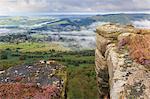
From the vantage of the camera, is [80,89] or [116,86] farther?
[80,89]

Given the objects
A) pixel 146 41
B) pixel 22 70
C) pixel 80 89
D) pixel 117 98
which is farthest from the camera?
pixel 80 89

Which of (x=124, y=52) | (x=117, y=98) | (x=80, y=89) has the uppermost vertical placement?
(x=124, y=52)

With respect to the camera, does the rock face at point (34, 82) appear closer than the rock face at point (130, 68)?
No

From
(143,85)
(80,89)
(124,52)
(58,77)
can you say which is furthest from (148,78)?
(80,89)

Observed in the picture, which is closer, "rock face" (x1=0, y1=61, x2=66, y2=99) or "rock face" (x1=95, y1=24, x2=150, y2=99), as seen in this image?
"rock face" (x1=95, y1=24, x2=150, y2=99)

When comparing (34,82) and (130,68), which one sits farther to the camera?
(130,68)

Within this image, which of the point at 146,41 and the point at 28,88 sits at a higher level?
the point at 146,41

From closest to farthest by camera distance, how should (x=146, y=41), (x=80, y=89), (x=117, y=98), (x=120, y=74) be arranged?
(x=117, y=98), (x=120, y=74), (x=146, y=41), (x=80, y=89)

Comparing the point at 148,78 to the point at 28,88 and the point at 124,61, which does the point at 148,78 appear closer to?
the point at 124,61

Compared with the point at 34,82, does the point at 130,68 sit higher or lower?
higher

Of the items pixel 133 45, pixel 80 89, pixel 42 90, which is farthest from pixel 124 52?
pixel 80 89
